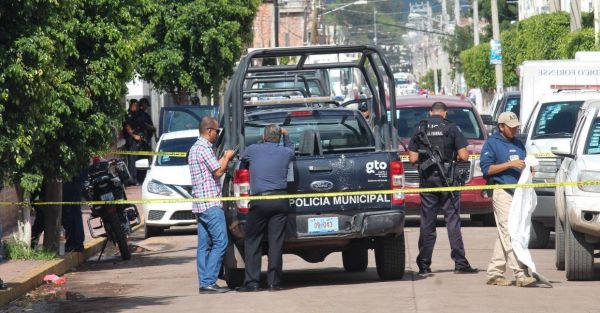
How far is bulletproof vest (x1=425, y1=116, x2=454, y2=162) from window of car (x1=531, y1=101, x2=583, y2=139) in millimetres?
4766

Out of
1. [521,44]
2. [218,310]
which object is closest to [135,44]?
[218,310]

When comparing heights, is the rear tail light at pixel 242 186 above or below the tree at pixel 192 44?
below

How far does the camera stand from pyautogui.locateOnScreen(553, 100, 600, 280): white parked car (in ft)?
43.8

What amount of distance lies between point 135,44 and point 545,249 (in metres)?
5.94

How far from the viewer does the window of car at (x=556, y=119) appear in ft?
63.6

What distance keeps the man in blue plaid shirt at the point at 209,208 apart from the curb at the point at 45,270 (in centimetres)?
195

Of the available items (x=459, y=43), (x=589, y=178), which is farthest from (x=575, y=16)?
(x=459, y=43)

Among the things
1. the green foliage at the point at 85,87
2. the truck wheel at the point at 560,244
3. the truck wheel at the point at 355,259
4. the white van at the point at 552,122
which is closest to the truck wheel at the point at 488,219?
the white van at the point at 552,122

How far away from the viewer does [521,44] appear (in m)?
53.3

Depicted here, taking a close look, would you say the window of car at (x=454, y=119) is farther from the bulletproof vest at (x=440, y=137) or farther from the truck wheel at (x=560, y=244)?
the truck wheel at (x=560, y=244)

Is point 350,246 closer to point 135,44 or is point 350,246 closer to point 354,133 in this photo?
point 354,133

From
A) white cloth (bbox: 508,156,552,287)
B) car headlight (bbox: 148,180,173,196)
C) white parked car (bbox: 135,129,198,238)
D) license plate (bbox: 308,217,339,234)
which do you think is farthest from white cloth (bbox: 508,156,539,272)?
car headlight (bbox: 148,180,173,196)

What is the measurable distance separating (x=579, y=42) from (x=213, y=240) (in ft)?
81.7

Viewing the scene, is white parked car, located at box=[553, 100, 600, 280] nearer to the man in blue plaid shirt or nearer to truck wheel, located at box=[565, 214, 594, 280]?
truck wheel, located at box=[565, 214, 594, 280]
